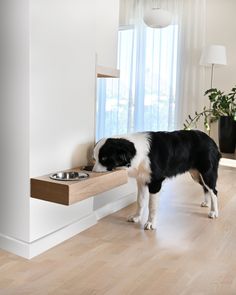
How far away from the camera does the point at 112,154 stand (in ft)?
7.15

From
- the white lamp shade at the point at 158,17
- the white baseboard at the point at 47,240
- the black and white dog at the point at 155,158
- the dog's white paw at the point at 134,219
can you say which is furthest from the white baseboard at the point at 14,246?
the white lamp shade at the point at 158,17

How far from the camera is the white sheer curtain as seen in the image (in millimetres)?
5867

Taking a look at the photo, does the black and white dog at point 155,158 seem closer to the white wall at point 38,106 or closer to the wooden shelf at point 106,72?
the white wall at point 38,106

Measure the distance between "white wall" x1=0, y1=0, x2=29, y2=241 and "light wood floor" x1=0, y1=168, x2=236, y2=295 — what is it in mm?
211

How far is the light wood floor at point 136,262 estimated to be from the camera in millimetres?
1608

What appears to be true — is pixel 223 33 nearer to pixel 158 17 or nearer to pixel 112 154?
pixel 158 17

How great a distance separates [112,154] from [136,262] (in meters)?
0.64

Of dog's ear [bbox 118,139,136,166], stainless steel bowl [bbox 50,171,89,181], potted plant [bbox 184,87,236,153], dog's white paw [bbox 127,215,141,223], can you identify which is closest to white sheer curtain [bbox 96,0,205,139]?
potted plant [bbox 184,87,236,153]

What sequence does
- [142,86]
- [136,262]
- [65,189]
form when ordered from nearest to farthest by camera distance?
[65,189], [136,262], [142,86]

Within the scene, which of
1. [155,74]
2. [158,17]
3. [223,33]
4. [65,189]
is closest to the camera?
[65,189]

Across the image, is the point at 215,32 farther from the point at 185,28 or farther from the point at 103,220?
the point at 103,220

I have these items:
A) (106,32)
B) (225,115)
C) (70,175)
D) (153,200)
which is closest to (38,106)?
(70,175)

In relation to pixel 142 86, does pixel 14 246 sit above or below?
below

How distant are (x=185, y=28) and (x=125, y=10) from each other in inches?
47.9
